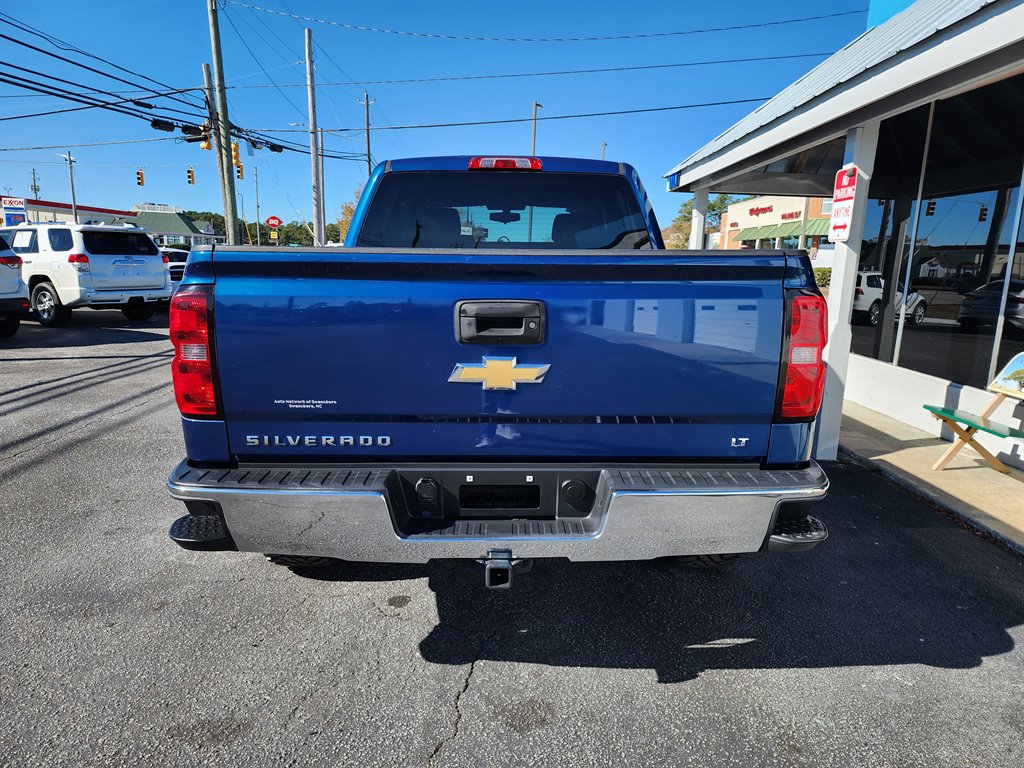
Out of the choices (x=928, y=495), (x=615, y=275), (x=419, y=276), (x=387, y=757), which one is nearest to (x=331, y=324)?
(x=419, y=276)

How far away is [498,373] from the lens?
7.26ft

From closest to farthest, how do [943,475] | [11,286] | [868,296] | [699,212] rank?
[943,475], [699,212], [11,286], [868,296]

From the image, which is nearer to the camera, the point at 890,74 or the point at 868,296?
the point at 890,74

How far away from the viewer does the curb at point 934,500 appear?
3905mm

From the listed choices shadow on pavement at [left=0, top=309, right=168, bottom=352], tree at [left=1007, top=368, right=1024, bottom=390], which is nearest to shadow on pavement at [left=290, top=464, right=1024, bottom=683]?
tree at [left=1007, top=368, right=1024, bottom=390]

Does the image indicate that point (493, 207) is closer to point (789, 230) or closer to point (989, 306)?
point (989, 306)

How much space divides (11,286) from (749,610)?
12.2 metres

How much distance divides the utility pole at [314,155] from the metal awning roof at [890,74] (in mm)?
21975

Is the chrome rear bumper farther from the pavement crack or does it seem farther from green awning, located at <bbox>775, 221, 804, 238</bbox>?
green awning, located at <bbox>775, 221, 804, 238</bbox>

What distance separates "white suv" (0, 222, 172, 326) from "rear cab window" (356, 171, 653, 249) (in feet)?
36.4

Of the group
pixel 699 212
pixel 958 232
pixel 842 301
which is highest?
pixel 699 212

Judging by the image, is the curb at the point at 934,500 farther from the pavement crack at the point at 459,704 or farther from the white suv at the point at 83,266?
the white suv at the point at 83,266

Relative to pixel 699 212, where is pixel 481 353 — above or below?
below

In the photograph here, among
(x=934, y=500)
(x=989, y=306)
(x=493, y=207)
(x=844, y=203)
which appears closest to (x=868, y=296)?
(x=989, y=306)
